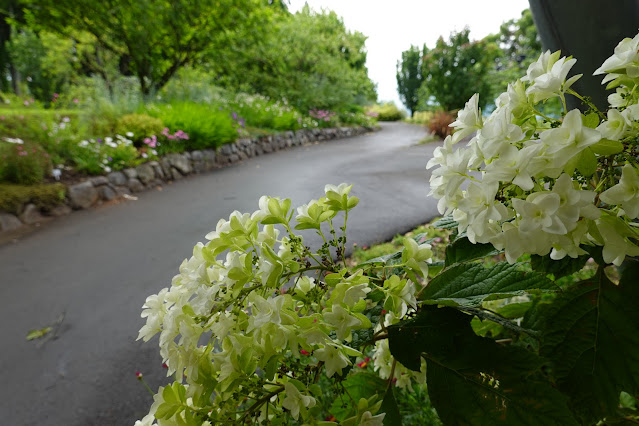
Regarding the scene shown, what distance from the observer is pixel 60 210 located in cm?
491

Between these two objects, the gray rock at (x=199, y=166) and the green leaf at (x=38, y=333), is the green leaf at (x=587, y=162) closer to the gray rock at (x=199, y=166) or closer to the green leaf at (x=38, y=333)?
the green leaf at (x=38, y=333)

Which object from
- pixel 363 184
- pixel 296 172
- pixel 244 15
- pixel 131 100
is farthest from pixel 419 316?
pixel 244 15

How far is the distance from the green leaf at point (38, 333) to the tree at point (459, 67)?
502 inches

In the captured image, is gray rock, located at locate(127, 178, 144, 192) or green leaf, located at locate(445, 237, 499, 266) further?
gray rock, located at locate(127, 178, 144, 192)

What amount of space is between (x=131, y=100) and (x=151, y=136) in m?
2.29

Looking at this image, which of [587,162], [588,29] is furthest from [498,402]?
[588,29]

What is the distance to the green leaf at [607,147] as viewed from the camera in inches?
17.8

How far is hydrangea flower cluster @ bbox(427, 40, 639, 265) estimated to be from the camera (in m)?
0.45

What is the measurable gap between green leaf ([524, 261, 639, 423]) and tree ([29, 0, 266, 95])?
10570 mm

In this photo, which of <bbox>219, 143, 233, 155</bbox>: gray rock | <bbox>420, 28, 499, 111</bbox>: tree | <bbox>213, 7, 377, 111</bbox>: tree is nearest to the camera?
<bbox>219, 143, 233, 155</bbox>: gray rock

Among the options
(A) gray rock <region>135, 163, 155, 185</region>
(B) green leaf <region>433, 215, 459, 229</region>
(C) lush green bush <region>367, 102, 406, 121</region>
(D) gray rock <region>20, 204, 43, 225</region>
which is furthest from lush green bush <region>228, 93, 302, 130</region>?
(C) lush green bush <region>367, 102, 406, 121</region>

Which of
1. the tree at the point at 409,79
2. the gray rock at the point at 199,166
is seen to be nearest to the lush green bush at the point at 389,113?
the tree at the point at 409,79

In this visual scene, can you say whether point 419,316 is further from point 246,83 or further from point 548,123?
point 246,83

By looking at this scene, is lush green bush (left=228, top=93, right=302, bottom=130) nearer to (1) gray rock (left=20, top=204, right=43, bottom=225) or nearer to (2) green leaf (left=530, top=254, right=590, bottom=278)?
(1) gray rock (left=20, top=204, right=43, bottom=225)
